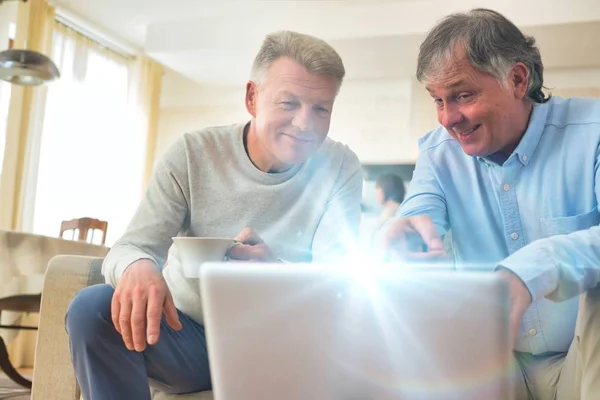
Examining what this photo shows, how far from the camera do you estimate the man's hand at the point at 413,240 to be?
106cm

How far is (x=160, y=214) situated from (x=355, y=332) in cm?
77

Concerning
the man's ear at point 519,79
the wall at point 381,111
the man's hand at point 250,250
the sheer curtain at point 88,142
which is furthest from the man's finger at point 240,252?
the wall at point 381,111

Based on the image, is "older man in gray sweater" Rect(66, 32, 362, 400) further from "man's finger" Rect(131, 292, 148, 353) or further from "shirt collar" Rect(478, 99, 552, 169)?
"shirt collar" Rect(478, 99, 552, 169)

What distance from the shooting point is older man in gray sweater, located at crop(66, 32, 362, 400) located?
4.04 feet

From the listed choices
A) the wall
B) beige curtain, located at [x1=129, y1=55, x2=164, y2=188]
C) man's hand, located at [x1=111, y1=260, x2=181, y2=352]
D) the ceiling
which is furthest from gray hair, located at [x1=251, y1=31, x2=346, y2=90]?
beige curtain, located at [x1=129, y1=55, x2=164, y2=188]

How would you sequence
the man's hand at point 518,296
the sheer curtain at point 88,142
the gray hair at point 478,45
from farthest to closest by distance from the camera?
1. the sheer curtain at point 88,142
2. the gray hair at point 478,45
3. the man's hand at point 518,296

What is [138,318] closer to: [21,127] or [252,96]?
[252,96]

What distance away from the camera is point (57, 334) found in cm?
133

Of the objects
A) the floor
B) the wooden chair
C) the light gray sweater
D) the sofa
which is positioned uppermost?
the light gray sweater

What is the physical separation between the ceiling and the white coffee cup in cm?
388

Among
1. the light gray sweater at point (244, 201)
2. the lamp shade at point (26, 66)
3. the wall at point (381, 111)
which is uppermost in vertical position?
the wall at point (381, 111)

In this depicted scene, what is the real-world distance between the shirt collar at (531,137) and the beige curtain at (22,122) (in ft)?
13.4

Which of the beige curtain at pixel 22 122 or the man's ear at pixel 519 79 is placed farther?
the beige curtain at pixel 22 122

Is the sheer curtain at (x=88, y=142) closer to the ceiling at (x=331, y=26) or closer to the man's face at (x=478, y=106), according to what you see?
the ceiling at (x=331, y=26)
